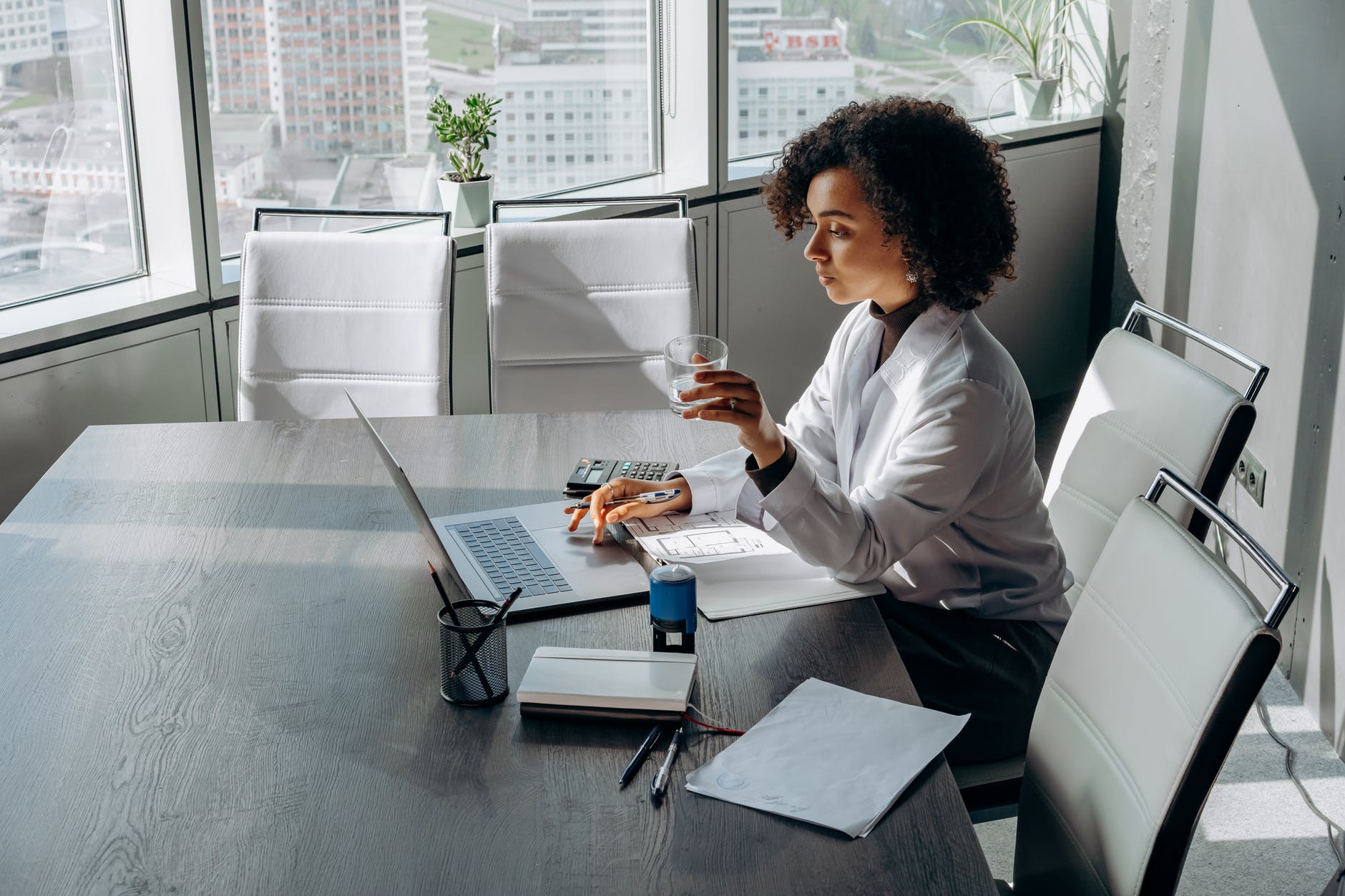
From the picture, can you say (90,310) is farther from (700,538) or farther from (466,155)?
(700,538)

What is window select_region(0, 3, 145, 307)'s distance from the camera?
9.85 ft

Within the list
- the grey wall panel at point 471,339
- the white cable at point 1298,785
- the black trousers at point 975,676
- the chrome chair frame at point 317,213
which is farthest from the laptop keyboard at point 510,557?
the grey wall panel at point 471,339

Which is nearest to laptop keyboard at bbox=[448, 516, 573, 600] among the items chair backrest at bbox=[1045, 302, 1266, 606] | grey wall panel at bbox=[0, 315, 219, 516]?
chair backrest at bbox=[1045, 302, 1266, 606]

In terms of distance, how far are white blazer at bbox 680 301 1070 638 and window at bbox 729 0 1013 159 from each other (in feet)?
8.13

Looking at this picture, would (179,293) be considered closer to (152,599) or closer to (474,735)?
(152,599)

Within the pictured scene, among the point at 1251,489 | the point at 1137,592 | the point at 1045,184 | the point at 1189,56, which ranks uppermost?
the point at 1189,56

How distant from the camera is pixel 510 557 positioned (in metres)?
1.81

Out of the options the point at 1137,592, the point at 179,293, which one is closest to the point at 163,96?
the point at 179,293

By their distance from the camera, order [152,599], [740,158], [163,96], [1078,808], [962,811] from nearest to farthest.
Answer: [962,811] → [1078,808] → [152,599] → [163,96] → [740,158]

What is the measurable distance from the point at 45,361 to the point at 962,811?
2.42 metres

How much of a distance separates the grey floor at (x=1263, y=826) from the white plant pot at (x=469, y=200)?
85.7 inches

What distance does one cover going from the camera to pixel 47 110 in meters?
3.04

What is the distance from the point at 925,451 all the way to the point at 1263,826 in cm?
125

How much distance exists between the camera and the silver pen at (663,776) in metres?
1.26
